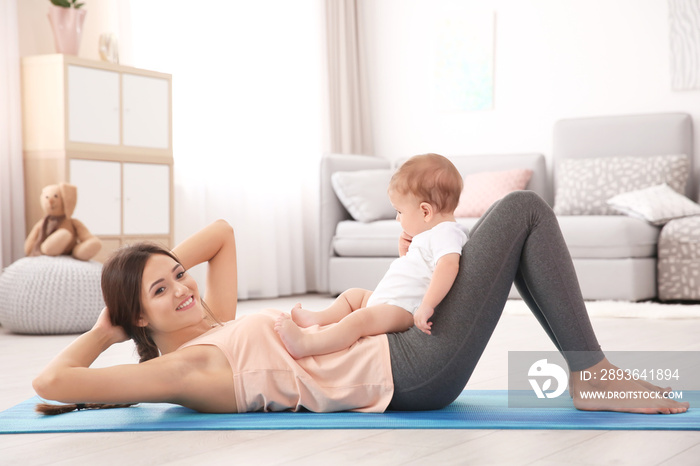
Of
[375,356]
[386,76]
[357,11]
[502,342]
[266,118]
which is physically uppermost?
[357,11]

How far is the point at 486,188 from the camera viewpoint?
16.8 ft

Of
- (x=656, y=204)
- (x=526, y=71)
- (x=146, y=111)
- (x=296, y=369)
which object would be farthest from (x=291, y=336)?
(x=526, y=71)

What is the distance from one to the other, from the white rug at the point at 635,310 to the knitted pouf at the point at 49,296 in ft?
6.56

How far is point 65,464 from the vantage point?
140cm

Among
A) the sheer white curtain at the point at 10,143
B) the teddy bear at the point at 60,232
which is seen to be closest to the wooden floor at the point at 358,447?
the teddy bear at the point at 60,232

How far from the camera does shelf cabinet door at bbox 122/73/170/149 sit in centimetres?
422

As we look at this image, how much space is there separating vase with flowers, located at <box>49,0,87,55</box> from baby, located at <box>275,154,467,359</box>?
2882 millimetres

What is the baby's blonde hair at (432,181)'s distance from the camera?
1.70 metres

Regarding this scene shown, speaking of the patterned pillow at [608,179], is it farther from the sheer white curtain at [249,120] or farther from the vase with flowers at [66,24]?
the vase with flowers at [66,24]

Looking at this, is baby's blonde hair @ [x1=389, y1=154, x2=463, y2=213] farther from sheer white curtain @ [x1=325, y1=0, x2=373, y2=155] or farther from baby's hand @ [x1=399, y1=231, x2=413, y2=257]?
sheer white curtain @ [x1=325, y1=0, x2=373, y2=155]

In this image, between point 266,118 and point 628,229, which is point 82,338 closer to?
point 628,229

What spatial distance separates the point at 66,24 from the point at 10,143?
658mm

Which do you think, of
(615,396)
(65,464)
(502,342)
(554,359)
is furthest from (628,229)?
(65,464)

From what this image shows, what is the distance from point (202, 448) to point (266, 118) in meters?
4.00
